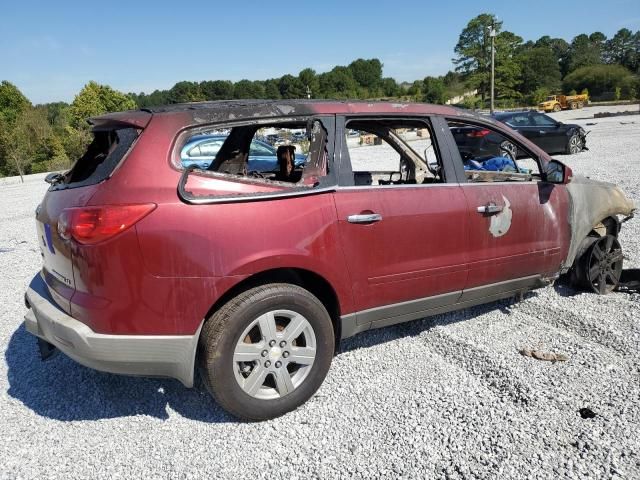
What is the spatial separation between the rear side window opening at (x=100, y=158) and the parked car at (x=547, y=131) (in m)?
15.1

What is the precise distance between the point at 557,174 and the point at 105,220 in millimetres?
3238

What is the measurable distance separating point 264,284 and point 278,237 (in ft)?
0.95

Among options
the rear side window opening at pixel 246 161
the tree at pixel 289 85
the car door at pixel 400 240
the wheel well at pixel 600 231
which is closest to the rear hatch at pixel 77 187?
the rear side window opening at pixel 246 161

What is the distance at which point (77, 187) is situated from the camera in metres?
2.75

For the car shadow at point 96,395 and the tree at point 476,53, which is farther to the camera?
the tree at point 476,53

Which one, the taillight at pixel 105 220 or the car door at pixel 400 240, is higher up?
the taillight at pixel 105 220

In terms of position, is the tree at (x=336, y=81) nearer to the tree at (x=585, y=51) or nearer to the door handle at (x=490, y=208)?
the tree at (x=585, y=51)

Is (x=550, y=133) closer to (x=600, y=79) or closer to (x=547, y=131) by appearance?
(x=547, y=131)

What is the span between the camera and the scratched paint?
3.58 meters

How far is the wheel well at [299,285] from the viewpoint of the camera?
2727mm

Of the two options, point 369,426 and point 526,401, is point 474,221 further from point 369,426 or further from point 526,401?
point 369,426

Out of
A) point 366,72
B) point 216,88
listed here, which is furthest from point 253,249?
point 366,72

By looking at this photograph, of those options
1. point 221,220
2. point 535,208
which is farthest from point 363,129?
point 221,220

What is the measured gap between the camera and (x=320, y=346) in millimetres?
2957
